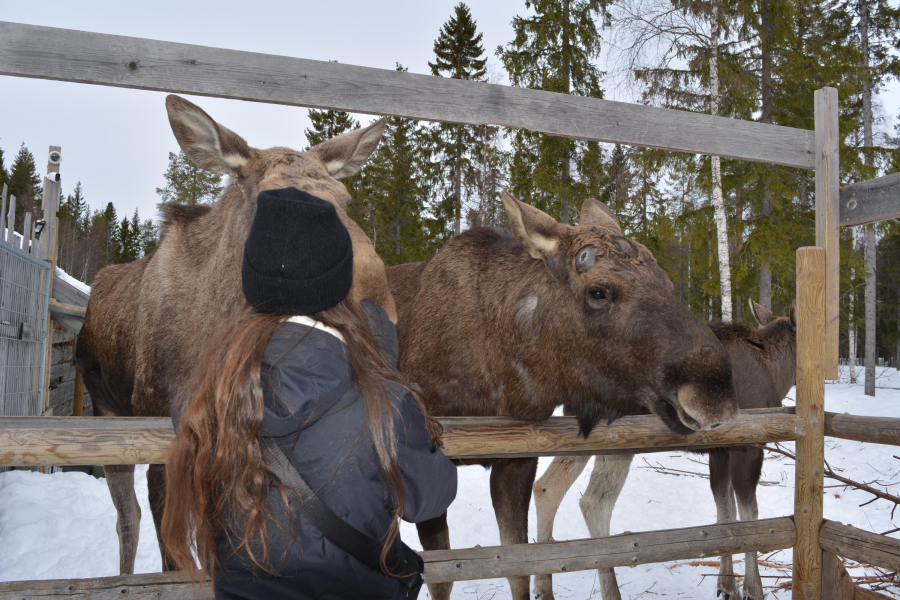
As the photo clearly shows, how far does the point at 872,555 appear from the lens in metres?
3.15

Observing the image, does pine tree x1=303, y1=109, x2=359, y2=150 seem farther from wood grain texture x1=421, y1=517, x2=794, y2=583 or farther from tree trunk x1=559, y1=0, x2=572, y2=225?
wood grain texture x1=421, y1=517, x2=794, y2=583

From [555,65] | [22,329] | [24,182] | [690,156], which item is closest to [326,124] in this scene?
[555,65]

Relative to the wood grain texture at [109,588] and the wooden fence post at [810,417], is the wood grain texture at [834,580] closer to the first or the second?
the wooden fence post at [810,417]

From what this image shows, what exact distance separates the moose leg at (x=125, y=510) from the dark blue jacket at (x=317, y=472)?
10.5 feet

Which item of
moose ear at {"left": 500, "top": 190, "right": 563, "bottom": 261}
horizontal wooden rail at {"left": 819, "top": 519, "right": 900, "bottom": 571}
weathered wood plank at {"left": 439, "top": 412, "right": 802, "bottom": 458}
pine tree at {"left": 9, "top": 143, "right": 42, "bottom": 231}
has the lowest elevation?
horizontal wooden rail at {"left": 819, "top": 519, "right": 900, "bottom": 571}

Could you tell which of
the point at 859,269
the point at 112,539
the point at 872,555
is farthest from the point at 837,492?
the point at 859,269

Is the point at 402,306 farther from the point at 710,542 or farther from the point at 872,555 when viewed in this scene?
the point at 872,555

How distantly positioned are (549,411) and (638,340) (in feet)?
2.59

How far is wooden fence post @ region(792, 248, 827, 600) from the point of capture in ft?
11.6

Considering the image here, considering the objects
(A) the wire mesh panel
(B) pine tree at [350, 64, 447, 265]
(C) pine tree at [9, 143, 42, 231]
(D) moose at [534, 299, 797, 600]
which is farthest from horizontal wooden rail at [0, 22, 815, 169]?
(C) pine tree at [9, 143, 42, 231]

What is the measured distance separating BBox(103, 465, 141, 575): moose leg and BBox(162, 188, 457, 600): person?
123 inches

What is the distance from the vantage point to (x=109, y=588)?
9.11ft

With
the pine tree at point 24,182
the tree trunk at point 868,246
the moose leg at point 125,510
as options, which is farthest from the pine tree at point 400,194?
the pine tree at point 24,182

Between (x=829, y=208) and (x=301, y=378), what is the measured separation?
360 centimetres
